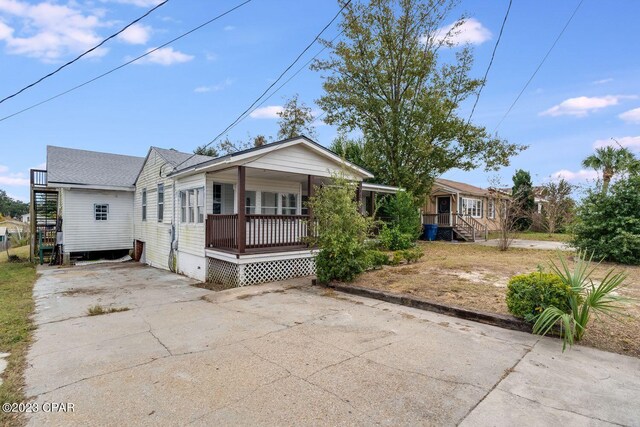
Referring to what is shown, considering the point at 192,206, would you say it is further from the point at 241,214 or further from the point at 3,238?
A: the point at 3,238

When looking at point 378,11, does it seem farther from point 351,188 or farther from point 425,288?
point 425,288

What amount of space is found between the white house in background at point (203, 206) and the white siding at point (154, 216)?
4 centimetres

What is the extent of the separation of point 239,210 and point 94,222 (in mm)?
10613

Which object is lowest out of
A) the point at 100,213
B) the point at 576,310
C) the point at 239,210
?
the point at 576,310

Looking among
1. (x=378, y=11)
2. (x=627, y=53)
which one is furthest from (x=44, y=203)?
(x=627, y=53)

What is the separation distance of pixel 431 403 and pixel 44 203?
70.5ft

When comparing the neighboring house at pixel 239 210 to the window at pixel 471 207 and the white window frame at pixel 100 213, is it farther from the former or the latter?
the window at pixel 471 207

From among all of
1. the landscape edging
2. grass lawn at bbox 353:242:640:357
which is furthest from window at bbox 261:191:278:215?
the landscape edging

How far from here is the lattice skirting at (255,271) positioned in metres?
8.85

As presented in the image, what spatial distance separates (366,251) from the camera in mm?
8602

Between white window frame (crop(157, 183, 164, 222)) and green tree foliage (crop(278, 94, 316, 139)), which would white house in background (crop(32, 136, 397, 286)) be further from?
green tree foliage (crop(278, 94, 316, 139))

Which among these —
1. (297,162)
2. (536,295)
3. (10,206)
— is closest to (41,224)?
(297,162)

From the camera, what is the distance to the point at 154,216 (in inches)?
539

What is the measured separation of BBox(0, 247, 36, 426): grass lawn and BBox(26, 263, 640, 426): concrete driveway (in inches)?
5.7
